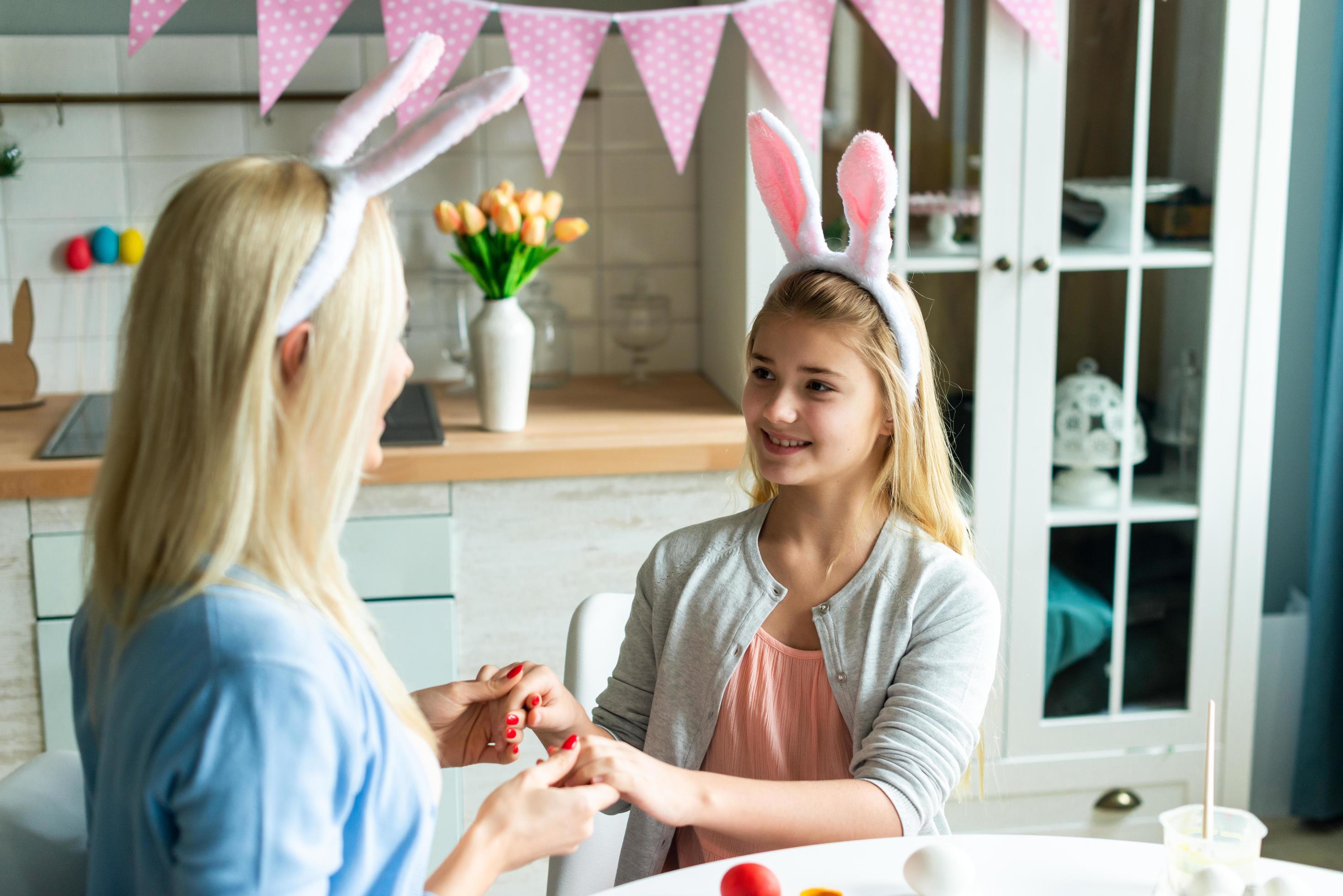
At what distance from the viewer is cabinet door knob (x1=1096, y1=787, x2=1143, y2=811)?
2.37 metres

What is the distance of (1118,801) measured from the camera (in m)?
2.37

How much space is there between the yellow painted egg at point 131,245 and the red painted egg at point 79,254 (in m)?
0.06

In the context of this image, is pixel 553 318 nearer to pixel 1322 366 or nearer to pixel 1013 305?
pixel 1013 305

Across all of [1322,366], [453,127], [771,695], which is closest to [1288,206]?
[1322,366]

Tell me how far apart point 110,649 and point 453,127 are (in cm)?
44

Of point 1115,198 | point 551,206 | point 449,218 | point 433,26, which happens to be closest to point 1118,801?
point 1115,198

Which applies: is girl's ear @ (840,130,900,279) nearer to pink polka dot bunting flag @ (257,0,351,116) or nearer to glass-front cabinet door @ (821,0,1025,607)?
glass-front cabinet door @ (821,0,1025,607)

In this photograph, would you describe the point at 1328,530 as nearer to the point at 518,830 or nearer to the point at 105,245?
the point at 518,830

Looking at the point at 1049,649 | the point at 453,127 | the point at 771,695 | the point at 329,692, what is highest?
the point at 453,127

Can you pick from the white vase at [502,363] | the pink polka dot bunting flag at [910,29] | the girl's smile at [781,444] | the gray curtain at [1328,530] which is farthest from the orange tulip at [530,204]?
the gray curtain at [1328,530]

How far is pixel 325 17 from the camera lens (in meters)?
2.08

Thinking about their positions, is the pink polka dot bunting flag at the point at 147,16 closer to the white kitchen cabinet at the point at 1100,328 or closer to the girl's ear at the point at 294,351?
the white kitchen cabinet at the point at 1100,328

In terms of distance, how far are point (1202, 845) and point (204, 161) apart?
2087 mm

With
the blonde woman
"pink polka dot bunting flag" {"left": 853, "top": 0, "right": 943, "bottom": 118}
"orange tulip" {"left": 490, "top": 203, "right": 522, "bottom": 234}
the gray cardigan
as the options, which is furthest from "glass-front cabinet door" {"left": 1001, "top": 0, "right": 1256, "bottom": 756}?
the blonde woman
